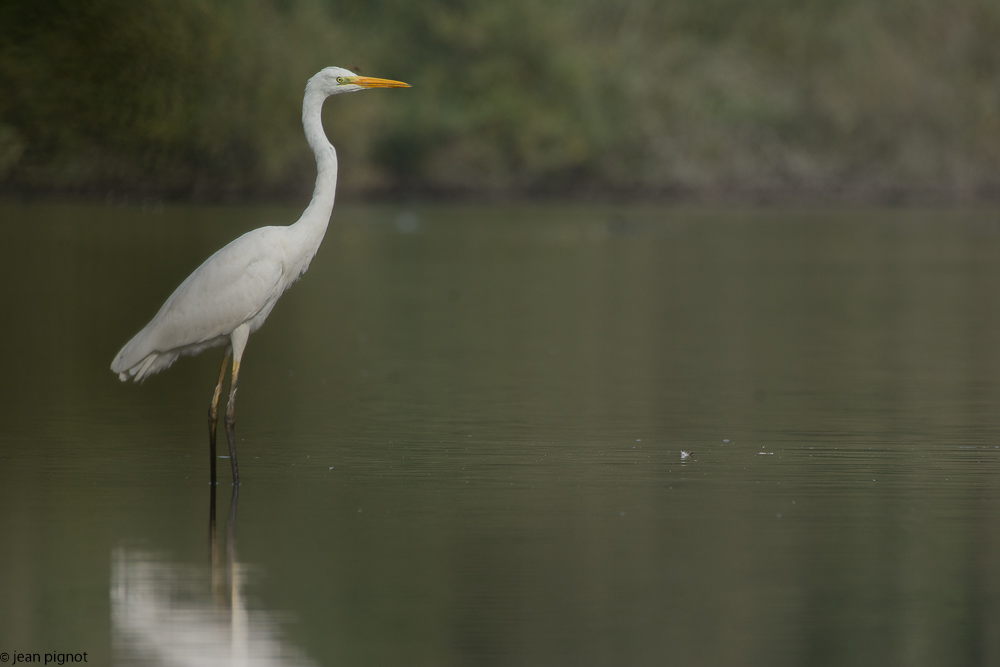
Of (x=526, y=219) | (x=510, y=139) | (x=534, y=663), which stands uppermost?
(x=510, y=139)

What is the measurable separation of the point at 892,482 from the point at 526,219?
3549 cm

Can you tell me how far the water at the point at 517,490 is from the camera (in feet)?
17.5

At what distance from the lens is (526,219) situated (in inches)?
1699

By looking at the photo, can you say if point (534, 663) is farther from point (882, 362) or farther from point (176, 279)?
point (176, 279)

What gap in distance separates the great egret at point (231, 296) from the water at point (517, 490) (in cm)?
56

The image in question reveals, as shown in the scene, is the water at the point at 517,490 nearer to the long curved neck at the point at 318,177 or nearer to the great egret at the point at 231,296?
the great egret at the point at 231,296

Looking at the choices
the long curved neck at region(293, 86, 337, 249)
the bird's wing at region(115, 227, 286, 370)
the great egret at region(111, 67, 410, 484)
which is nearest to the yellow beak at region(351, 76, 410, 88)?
the great egret at region(111, 67, 410, 484)

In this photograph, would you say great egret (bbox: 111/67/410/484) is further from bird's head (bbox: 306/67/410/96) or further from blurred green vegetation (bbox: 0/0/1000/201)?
blurred green vegetation (bbox: 0/0/1000/201)

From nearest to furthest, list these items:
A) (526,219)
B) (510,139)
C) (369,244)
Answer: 1. (369,244)
2. (526,219)
3. (510,139)

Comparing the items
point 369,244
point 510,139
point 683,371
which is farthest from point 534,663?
point 510,139

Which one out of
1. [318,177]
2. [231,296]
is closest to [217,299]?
[231,296]

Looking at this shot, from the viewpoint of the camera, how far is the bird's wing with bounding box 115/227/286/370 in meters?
8.04

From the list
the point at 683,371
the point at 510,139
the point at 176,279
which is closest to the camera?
the point at 683,371

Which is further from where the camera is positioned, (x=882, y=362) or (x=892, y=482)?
(x=882, y=362)
